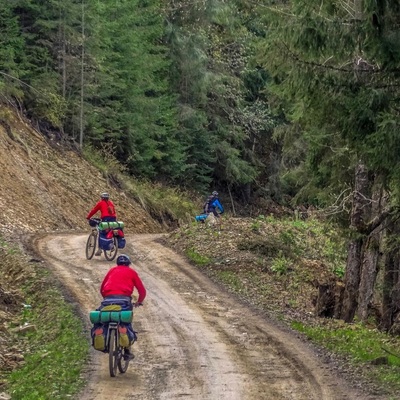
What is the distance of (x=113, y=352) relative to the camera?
1235cm

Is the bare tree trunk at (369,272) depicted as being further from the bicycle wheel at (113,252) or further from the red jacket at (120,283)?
the red jacket at (120,283)

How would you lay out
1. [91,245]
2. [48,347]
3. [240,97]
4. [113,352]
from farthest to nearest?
[240,97], [91,245], [48,347], [113,352]

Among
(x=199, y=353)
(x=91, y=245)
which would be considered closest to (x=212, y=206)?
(x=91, y=245)

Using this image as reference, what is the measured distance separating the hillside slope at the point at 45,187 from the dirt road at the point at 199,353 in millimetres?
9685

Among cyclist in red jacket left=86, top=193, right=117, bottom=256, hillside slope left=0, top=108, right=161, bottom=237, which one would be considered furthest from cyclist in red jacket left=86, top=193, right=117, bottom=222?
hillside slope left=0, top=108, right=161, bottom=237

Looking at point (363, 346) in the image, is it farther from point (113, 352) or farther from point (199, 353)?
point (113, 352)

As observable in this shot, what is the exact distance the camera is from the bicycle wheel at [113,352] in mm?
12320

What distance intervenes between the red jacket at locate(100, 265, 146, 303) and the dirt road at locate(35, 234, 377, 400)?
3.96 feet

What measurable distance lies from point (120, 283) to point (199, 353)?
2.15 metres

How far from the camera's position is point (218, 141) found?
5328 cm

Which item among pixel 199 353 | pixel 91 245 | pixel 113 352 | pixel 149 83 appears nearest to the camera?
pixel 113 352

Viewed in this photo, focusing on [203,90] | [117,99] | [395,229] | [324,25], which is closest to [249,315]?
[395,229]

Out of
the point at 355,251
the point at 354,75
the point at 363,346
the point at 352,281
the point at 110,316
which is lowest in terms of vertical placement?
the point at 363,346

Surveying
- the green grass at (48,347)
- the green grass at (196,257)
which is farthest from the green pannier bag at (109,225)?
the green grass at (48,347)
